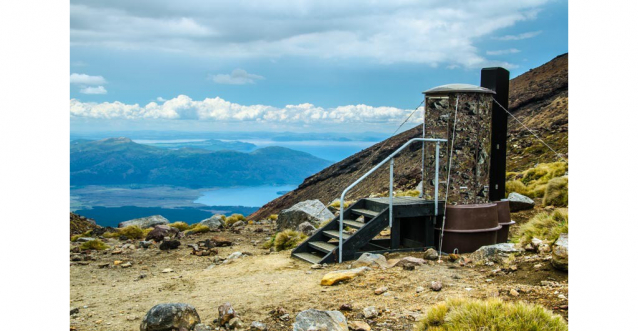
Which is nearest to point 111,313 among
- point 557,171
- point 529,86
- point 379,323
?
point 379,323

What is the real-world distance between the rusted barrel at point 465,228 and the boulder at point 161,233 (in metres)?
8.48

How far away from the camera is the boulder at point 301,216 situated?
51.6 ft

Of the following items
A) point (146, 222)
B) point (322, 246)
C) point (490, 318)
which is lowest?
point (146, 222)

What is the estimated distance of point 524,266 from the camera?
27.8ft

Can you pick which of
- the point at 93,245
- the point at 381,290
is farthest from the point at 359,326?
the point at 93,245

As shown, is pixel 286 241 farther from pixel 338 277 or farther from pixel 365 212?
pixel 338 277

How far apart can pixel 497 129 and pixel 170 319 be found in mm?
7839

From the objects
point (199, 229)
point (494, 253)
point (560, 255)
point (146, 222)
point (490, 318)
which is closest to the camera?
point (490, 318)

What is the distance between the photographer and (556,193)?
1520cm

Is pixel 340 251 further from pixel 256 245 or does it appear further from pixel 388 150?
pixel 388 150

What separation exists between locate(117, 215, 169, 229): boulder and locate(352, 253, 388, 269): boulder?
1255cm

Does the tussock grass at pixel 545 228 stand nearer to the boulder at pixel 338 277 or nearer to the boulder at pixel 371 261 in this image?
the boulder at pixel 371 261

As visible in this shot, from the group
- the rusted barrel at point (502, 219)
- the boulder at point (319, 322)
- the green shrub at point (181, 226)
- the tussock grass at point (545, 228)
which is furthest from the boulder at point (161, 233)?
the boulder at point (319, 322)

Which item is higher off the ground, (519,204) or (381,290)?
(519,204)
